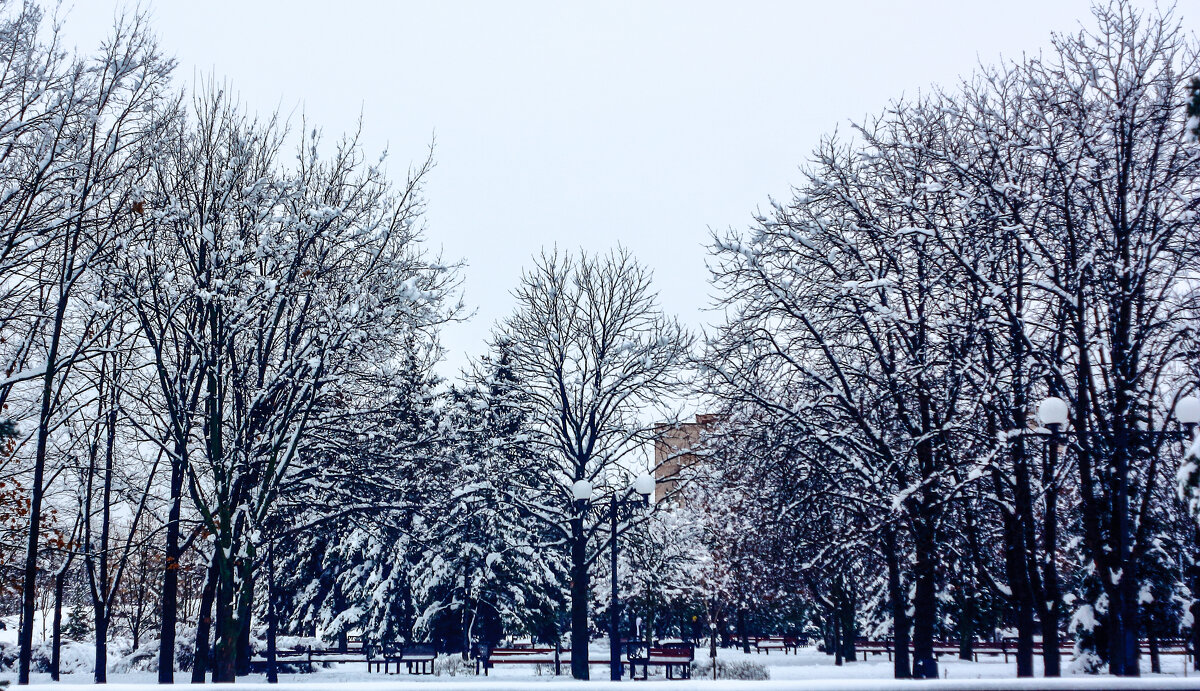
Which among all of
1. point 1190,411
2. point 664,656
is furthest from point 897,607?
point 664,656

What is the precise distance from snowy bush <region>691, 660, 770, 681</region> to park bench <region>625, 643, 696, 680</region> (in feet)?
2.04

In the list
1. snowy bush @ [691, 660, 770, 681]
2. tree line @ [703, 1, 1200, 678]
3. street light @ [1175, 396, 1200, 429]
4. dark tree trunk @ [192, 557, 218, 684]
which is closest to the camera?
street light @ [1175, 396, 1200, 429]

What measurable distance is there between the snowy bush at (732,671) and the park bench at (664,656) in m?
0.62

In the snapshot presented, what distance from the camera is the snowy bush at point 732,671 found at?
26.5 metres

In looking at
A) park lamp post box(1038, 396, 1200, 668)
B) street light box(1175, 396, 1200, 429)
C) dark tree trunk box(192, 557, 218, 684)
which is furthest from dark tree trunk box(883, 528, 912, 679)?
dark tree trunk box(192, 557, 218, 684)

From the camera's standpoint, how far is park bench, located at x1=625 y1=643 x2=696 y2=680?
26.3 meters

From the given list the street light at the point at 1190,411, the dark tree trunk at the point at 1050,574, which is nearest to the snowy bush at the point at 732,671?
the dark tree trunk at the point at 1050,574

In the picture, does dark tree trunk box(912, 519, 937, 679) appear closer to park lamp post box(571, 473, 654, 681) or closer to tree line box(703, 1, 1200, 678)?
tree line box(703, 1, 1200, 678)

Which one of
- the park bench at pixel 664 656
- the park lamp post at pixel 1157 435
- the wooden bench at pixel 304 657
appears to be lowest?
the wooden bench at pixel 304 657

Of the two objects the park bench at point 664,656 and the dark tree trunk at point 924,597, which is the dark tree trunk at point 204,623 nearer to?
the park bench at point 664,656

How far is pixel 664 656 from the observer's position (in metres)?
29.4

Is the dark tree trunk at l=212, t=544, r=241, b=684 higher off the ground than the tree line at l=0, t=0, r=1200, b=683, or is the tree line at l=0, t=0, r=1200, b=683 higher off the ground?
the tree line at l=0, t=0, r=1200, b=683

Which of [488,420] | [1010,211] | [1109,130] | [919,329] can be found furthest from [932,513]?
[488,420]

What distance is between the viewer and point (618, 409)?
80.0ft
